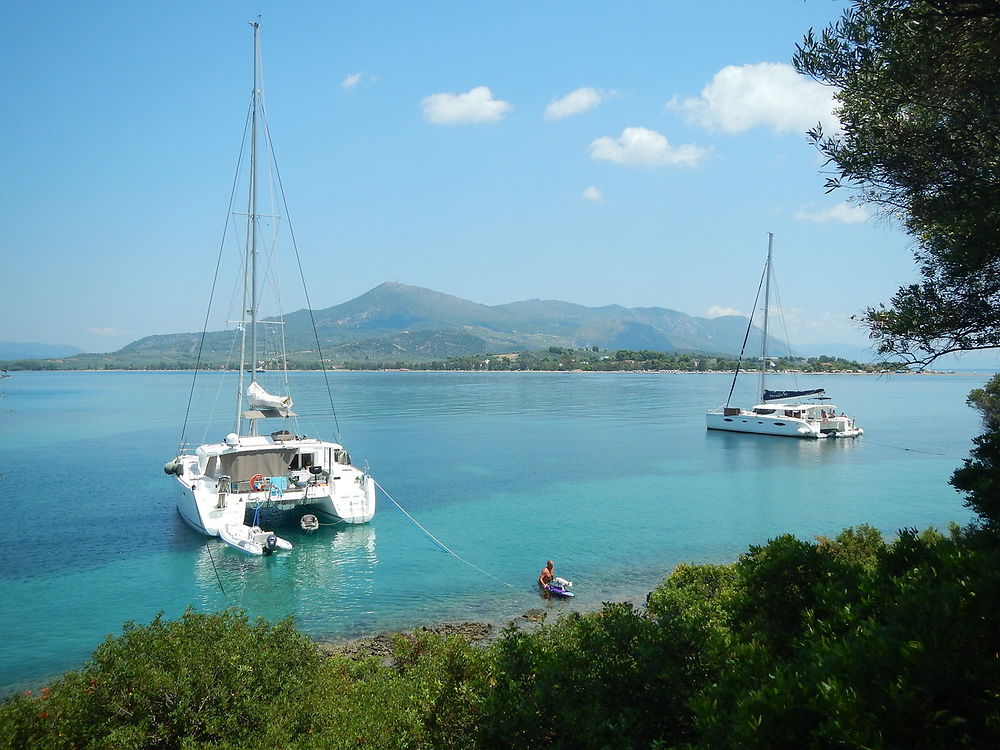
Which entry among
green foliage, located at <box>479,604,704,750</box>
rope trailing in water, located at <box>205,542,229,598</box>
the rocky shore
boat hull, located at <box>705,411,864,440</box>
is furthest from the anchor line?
green foliage, located at <box>479,604,704,750</box>

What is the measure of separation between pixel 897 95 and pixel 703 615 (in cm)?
604

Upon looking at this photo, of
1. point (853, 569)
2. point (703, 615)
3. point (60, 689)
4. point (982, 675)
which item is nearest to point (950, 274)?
point (853, 569)

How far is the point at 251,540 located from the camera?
2109 centimetres

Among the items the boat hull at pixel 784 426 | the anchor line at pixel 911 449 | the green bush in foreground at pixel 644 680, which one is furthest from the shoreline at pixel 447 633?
the boat hull at pixel 784 426

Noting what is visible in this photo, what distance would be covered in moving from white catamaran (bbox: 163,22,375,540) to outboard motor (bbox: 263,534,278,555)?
36cm

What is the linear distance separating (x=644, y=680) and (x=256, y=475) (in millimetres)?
20920

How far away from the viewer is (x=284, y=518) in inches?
1007

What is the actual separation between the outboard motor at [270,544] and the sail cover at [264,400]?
722 centimetres

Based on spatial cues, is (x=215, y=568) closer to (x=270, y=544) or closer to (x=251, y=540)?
(x=251, y=540)

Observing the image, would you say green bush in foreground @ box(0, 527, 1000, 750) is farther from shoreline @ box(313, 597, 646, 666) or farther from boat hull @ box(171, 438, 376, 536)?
boat hull @ box(171, 438, 376, 536)

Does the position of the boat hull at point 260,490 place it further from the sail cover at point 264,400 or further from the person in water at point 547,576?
the person in water at point 547,576

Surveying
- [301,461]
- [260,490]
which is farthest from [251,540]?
[301,461]

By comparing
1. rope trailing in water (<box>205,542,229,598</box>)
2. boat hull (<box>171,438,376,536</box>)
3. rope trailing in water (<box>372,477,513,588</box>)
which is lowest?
rope trailing in water (<box>372,477,513,588</box>)

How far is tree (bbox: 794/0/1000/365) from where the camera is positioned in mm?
6602
